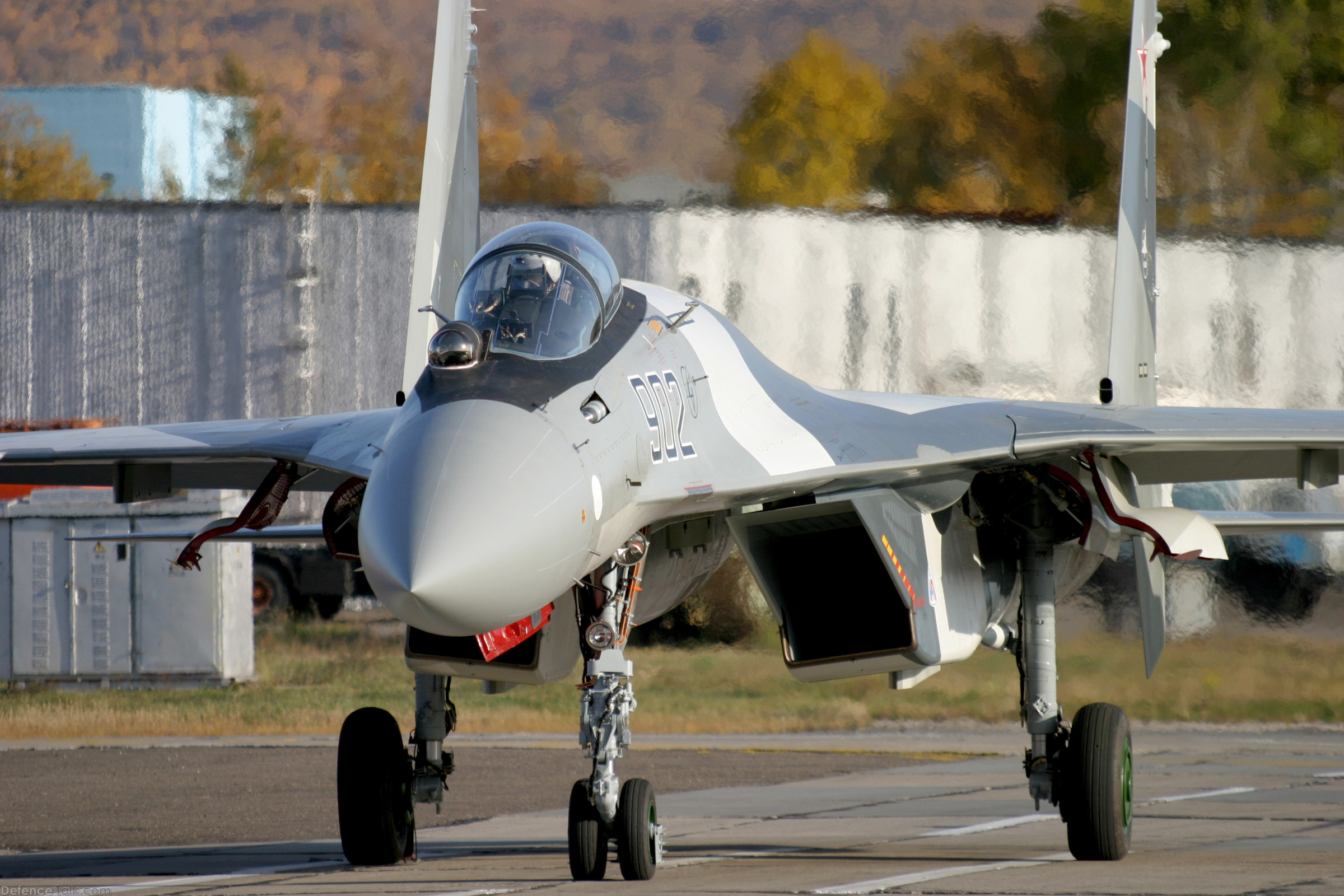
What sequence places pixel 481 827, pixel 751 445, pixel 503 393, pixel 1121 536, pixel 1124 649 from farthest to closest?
pixel 1124 649
pixel 481 827
pixel 1121 536
pixel 751 445
pixel 503 393

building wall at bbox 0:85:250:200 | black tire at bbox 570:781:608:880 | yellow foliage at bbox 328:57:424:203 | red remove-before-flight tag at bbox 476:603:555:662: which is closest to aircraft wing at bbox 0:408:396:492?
red remove-before-flight tag at bbox 476:603:555:662

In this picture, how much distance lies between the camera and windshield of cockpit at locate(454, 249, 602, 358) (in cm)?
679

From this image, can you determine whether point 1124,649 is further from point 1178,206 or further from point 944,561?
point 944,561

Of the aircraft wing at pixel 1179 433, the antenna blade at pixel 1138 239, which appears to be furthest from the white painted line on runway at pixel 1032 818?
the antenna blade at pixel 1138 239

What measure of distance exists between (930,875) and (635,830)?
1.65 m

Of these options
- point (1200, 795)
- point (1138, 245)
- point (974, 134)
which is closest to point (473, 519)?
point (1138, 245)

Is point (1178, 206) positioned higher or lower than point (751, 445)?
higher

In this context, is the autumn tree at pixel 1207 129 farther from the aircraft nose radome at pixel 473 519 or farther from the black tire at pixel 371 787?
the aircraft nose radome at pixel 473 519

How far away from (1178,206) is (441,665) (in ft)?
40.8

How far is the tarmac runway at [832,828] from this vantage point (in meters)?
7.79

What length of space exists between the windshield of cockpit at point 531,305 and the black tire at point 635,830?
6.21 ft

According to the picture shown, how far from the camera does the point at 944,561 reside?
8.89 metres

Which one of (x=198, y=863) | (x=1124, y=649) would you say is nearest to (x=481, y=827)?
(x=198, y=863)

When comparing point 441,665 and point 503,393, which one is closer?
point 503,393
